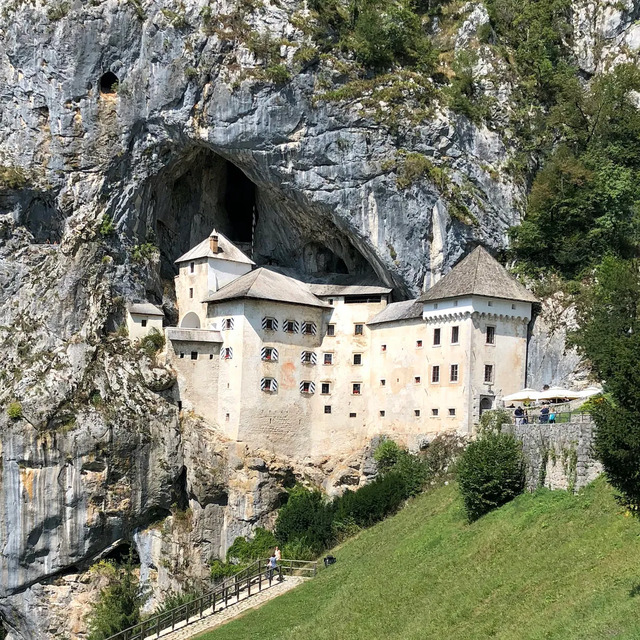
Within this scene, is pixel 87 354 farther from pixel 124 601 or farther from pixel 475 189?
pixel 475 189

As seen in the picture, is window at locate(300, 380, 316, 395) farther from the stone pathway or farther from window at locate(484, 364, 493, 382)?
the stone pathway

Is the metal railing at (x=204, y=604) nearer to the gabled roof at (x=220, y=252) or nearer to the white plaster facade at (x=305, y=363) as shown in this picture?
the white plaster facade at (x=305, y=363)

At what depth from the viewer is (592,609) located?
2528cm

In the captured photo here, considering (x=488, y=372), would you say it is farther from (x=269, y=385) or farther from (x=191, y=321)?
(x=191, y=321)

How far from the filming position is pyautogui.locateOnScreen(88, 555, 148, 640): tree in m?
52.4

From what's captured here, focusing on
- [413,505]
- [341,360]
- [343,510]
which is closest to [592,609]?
[413,505]

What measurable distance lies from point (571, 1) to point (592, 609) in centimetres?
5379

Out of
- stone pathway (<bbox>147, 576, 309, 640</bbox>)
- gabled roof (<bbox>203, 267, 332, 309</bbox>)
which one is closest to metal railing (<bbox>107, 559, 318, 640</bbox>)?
stone pathway (<bbox>147, 576, 309, 640</bbox>)

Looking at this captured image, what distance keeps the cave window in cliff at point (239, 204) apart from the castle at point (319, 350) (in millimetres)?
5755

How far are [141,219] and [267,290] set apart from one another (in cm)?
996

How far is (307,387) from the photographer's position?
63.9m

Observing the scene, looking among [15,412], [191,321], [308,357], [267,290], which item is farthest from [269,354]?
[15,412]

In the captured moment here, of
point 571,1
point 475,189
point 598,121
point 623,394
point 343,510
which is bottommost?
point 343,510

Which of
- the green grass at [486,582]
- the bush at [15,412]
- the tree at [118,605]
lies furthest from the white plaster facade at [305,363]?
the green grass at [486,582]
